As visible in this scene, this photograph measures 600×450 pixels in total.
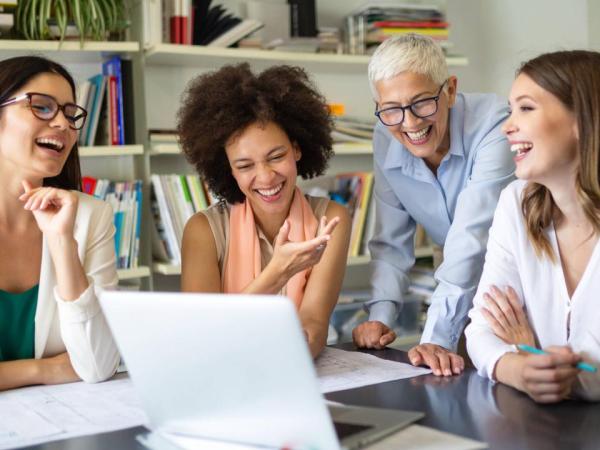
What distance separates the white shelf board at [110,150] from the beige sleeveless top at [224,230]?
0.80 meters

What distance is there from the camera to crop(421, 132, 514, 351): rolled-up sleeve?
1.91 m

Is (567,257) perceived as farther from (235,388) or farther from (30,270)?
(30,270)

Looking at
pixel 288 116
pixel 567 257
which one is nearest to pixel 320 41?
pixel 288 116

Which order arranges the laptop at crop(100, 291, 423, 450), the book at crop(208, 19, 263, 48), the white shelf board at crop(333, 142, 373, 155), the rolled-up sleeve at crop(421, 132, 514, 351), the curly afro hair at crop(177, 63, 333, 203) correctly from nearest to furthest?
the laptop at crop(100, 291, 423, 450), the rolled-up sleeve at crop(421, 132, 514, 351), the curly afro hair at crop(177, 63, 333, 203), the book at crop(208, 19, 263, 48), the white shelf board at crop(333, 142, 373, 155)

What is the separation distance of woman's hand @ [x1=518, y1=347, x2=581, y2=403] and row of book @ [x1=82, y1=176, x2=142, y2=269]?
1.82 metres

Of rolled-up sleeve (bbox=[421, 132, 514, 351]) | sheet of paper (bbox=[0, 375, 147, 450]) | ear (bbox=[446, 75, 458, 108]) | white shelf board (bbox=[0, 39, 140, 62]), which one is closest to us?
sheet of paper (bbox=[0, 375, 147, 450])

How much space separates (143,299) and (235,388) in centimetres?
17

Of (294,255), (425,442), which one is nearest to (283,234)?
(294,255)

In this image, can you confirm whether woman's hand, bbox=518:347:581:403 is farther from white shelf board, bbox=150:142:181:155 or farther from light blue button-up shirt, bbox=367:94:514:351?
white shelf board, bbox=150:142:181:155

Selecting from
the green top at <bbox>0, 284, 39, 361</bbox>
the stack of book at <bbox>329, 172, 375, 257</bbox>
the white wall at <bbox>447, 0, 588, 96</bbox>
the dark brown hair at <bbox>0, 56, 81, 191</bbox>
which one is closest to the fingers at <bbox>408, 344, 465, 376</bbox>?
the green top at <bbox>0, 284, 39, 361</bbox>

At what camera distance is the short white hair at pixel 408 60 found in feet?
6.55

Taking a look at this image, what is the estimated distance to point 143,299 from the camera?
1034 millimetres

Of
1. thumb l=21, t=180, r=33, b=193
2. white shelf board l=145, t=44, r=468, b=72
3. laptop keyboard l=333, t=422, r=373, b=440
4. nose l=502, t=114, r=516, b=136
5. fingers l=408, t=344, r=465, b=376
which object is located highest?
white shelf board l=145, t=44, r=468, b=72

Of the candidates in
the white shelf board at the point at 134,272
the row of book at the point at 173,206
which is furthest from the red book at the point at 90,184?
the white shelf board at the point at 134,272
